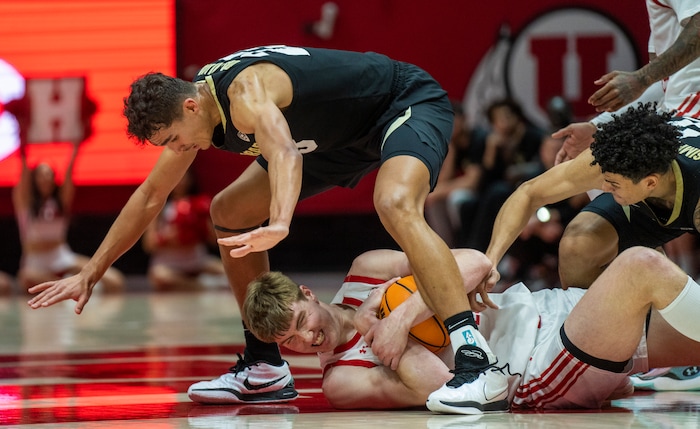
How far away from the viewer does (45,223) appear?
405 inches

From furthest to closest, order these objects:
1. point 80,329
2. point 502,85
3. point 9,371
Result: point 502,85
point 80,329
point 9,371

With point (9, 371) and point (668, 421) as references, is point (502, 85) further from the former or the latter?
point (668, 421)

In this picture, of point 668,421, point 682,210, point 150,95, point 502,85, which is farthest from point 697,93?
point 502,85

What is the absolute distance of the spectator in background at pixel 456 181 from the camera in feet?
30.0

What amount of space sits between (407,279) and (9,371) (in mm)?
2171

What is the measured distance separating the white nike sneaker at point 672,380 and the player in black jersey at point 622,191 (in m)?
0.42

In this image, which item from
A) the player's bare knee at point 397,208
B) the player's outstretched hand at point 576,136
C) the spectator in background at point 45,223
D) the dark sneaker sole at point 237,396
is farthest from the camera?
the spectator in background at point 45,223

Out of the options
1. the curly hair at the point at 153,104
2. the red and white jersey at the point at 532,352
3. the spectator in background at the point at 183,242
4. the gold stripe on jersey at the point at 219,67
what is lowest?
the spectator in background at the point at 183,242

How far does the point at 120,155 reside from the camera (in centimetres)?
1057

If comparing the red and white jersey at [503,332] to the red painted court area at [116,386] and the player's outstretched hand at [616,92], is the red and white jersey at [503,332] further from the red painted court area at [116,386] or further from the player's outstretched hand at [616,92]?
the player's outstretched hand at [616,92]

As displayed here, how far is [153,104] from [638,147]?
1501mm

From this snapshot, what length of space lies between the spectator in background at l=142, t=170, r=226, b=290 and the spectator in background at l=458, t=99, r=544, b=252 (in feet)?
9.30

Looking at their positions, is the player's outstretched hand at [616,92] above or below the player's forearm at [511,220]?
above

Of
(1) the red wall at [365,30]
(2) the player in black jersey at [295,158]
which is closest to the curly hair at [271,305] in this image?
(2) the player in black jersey at [295,158]
